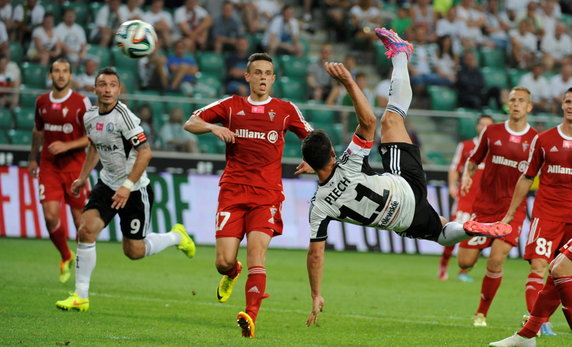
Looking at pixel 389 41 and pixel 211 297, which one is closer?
pixel 389 41

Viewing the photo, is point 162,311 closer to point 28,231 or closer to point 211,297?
point 211,297

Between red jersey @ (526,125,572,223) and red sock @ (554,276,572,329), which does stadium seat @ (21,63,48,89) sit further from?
red sock @ (554,276,572,329)

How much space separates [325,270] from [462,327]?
20.6 feet

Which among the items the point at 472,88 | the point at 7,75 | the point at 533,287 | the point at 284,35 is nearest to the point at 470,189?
the point at 533,287

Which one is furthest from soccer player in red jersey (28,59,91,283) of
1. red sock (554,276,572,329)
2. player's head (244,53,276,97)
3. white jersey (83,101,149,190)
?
red sock (554,276,572,329)

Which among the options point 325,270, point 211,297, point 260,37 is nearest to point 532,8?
point 260,37

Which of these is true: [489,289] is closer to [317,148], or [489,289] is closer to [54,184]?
[317,148]

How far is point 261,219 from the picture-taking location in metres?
9.60

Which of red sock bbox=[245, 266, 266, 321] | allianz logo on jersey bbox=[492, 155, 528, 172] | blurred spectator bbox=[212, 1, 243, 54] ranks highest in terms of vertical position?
blurred spectator bbox=[212, 1, 243, 54]

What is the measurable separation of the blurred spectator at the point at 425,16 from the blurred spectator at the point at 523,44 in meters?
2.31

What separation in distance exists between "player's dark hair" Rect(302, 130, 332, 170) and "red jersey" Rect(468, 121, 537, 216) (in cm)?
397

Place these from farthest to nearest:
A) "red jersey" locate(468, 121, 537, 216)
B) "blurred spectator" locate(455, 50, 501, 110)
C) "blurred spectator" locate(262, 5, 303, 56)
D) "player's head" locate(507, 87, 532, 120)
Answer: "blurred spectator" locate(455, 50, 501, 110) → "blurred spectator" locate(262, 5, 303, 56) → "red jersey" locate(468, 121, 537, 216) → "player's head" locate(507, 87, 532, 120)

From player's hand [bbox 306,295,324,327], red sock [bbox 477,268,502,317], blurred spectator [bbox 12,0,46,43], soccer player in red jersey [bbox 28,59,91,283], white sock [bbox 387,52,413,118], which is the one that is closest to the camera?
player's hand [bbox 306,295,324,327]

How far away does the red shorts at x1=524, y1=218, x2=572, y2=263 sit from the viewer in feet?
33.9
